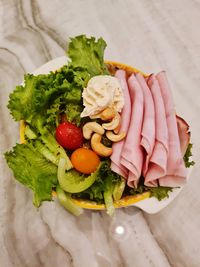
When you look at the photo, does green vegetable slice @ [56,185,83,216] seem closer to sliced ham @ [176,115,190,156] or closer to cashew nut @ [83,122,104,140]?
cashew nut @ [83,122,104,140]

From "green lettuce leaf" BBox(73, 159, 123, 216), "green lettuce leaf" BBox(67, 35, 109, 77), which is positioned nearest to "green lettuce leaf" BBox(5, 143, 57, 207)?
"green lettuce leaf" BBox(73, 159, 123, 216)

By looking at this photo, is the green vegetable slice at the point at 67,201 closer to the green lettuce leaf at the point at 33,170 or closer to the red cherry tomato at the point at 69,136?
the green lettuce leaf at the point at 33,170

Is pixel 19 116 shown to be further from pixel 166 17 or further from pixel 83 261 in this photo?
pixel 166 17

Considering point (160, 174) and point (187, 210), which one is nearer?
point (160, 174)

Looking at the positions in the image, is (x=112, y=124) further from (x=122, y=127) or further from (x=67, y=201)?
(x=67, y=201)

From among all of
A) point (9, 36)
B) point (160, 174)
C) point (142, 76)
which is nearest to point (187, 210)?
point (160, 174)

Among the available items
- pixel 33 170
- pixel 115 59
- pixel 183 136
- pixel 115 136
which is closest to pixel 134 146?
pixel 115 136

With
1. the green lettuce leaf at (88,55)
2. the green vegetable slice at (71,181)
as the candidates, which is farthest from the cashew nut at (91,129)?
the green lettuce leaf at (88,55)
